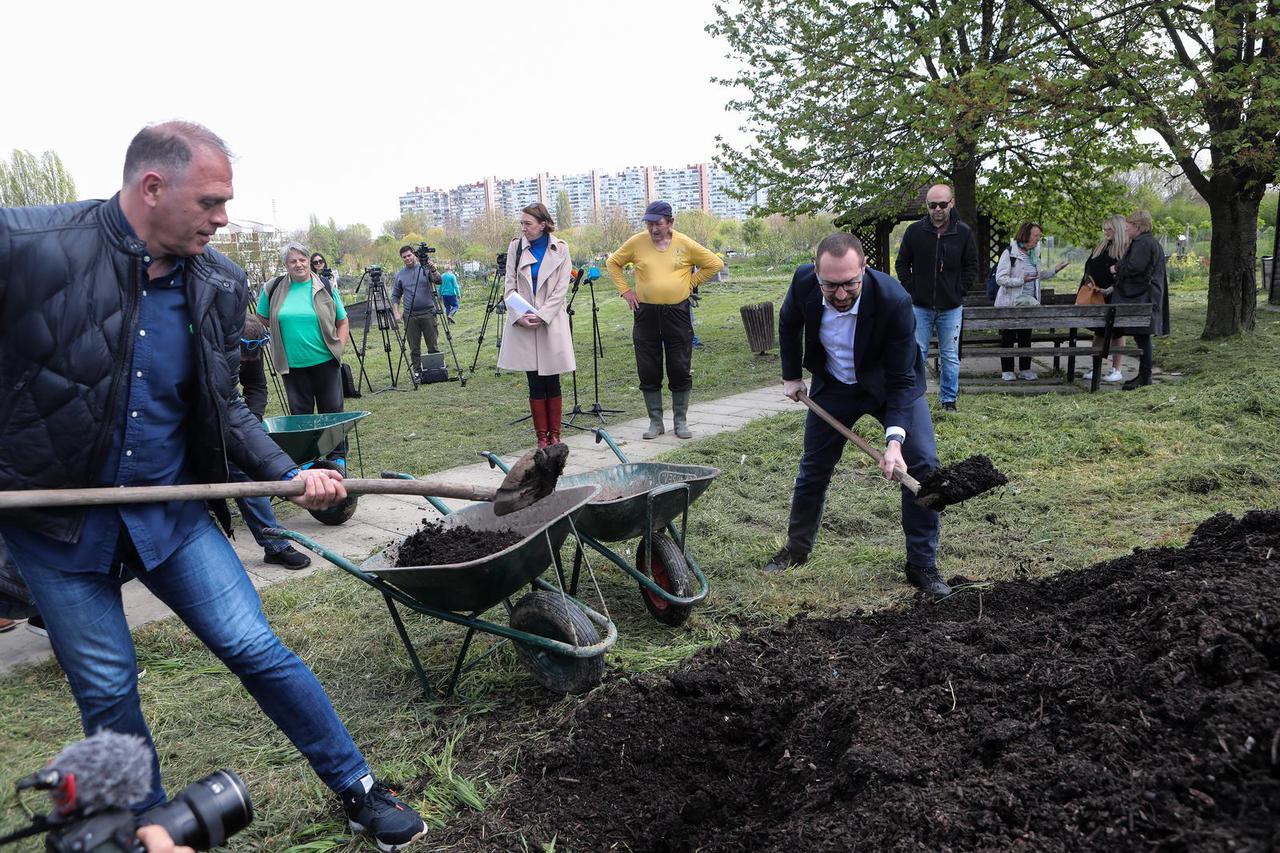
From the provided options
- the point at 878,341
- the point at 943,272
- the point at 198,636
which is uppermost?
the point at 943,272

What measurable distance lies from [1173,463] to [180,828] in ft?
18.9

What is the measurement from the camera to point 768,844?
217 cm

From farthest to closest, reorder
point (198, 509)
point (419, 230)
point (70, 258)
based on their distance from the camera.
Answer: point (419, 230) < point (198, 509) < point (70, 258)

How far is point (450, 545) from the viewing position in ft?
11.3

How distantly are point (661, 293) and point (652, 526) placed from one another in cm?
371

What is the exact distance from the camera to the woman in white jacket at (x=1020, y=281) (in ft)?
31.6

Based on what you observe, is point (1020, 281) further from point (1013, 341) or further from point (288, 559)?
point (288, 559)

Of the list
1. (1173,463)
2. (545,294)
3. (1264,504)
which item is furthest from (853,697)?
(545,294)

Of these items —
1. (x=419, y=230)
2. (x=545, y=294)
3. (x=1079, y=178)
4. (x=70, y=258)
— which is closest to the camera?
(x=70, y=258)

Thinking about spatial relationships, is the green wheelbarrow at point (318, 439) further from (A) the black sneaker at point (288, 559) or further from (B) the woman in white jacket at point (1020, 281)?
(B) the woman in white jacket at point (1020, 281)

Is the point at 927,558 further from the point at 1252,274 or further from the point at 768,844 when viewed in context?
the point at 1252,274

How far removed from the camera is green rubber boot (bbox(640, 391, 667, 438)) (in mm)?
7566

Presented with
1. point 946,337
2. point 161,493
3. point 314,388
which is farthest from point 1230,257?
point 161,493

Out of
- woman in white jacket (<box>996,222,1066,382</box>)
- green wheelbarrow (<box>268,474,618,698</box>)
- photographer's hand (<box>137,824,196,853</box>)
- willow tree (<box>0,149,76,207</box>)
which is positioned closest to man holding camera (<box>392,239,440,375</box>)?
woman in white jacket (<box>996,222,1066,382</box>)
